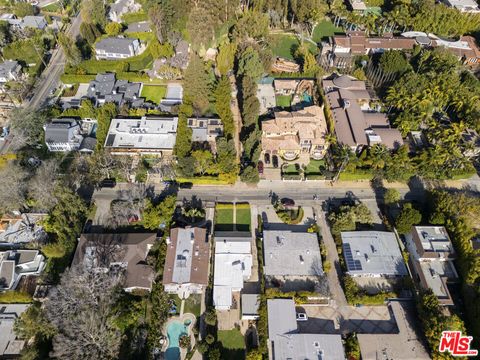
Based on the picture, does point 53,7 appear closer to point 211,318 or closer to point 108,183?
point 108,183

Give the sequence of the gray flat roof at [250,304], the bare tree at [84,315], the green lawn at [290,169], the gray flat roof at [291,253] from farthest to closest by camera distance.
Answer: the green lawn at [290,169], the gray flat roof at [291,253], the gray flat roof at [250,304], the bare tree at [84,315]

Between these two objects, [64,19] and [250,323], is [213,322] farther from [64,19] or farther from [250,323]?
[64,19]

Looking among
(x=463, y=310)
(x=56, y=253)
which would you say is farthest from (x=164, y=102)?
(x=463, y=310)

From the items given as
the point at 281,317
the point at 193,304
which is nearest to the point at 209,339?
the point at 193,304

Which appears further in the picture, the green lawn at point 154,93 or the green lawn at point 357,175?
the green lawn at point 154,93

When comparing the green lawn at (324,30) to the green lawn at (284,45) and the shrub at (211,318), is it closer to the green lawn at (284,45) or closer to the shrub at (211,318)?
the green lawn at (284,45)

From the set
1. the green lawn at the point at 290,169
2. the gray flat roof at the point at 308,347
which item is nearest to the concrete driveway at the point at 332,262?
the gray flat roof at the point at 308,347
